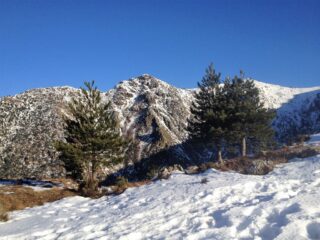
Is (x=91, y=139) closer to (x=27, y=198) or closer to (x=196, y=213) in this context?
(x=27, y=198)

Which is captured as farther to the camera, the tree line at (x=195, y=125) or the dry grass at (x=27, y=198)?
the tree line at (x=195, y=125)

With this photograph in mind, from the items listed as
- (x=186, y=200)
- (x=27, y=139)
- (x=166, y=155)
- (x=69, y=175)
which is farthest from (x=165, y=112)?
(x=186, y=200)

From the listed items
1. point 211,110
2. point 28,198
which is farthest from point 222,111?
point 28,198

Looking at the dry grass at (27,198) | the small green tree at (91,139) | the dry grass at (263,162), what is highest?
the small green tree at (91,139)

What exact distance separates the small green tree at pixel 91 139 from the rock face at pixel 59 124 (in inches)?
3067

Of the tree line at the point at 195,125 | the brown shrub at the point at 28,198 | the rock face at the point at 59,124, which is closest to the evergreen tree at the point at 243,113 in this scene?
the tree line at the point at 195,125

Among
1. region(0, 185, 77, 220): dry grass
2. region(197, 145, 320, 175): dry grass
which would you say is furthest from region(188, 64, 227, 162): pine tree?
region(0, 185, 77, 220): dry grass

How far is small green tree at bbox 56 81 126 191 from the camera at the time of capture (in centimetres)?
2077

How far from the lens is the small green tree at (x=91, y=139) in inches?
818

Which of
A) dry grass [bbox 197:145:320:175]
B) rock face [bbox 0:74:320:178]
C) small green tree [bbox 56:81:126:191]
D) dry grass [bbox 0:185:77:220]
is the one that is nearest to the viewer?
dry grass [bbox 0:185:77:220]

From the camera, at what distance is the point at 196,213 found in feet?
29.8

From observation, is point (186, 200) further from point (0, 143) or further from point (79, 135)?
point (0, 143)

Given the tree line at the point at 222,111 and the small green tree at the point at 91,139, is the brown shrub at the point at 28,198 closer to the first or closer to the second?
the small green tree at the point at 91,139

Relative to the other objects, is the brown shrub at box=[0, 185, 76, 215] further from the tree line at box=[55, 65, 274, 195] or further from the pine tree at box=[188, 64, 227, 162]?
the pine tree at box=[188, 64, 227, 162]
